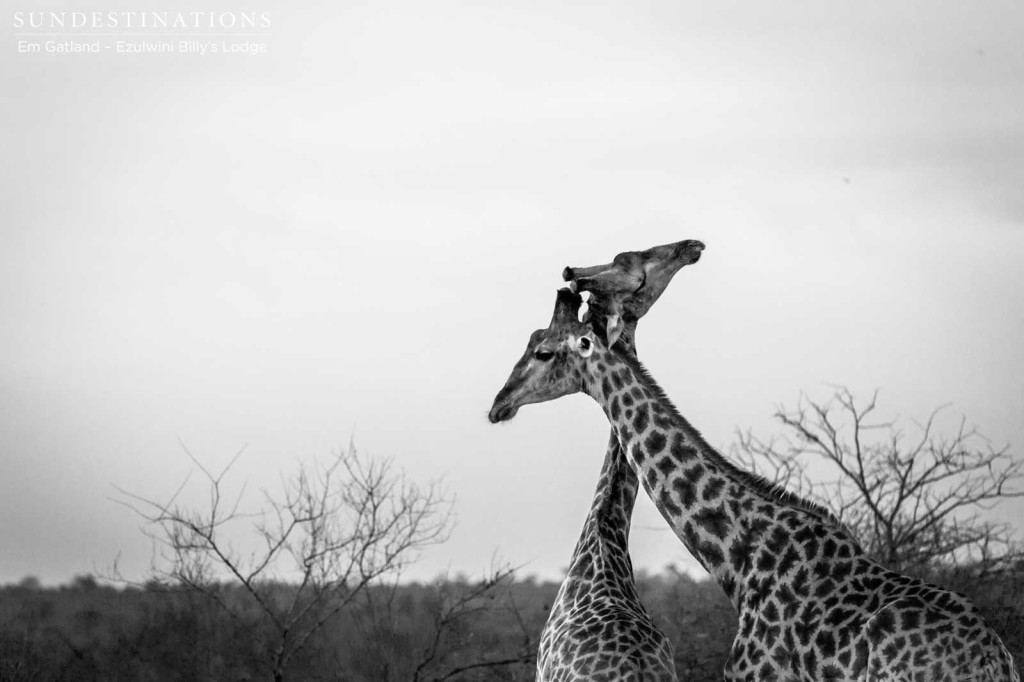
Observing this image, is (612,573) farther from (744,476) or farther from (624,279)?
(624,279)

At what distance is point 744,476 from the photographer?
729 centimetres

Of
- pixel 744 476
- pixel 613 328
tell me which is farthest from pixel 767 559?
pixel 613 328

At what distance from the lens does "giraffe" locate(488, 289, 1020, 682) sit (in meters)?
5.96

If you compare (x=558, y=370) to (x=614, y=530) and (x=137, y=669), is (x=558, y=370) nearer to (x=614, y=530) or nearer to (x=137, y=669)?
(x=614, y=530)

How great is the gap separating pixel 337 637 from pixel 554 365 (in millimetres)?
13197

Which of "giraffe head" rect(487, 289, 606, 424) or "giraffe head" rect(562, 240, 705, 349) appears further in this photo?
"giraffe head" rect(487, 289, 606, 424)

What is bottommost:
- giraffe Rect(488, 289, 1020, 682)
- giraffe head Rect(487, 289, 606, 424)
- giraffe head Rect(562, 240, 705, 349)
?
giraffe Rect(488, 289, 1020, 682)

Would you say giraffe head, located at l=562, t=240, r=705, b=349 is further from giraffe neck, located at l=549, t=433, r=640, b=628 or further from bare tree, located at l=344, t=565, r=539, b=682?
bare tree, located at l=344, t=565, r=539, b=682

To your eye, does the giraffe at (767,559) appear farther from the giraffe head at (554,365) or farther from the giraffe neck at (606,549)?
the giraffe neck at (606,549)

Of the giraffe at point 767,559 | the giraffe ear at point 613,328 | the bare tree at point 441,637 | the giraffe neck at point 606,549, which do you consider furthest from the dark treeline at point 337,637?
the giraffe ear at point 613,328

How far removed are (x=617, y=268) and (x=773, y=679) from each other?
2.39 m

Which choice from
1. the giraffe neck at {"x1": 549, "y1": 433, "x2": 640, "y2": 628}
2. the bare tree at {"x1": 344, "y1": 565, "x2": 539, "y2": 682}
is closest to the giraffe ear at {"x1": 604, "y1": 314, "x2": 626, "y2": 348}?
the giraffe neck at {"x1": 549, "y1": 433, "x2": 640, "y2": 628}

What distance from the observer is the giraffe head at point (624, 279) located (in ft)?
25.5

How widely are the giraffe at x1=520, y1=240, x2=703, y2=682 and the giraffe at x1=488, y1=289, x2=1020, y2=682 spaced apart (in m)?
0.23
